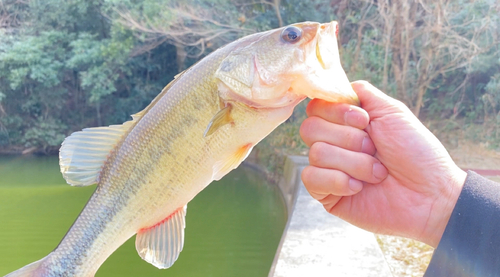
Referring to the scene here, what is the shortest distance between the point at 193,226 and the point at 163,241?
6.64 meters

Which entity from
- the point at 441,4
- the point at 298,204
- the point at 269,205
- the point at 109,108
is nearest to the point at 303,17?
the point at 441,4

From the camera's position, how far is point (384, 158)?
64.3 inches

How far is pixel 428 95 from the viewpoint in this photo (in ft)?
43.7

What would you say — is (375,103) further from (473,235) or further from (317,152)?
(473,235)

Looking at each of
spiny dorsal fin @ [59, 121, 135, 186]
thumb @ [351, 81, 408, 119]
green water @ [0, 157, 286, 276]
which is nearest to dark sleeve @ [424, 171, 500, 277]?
thumb @ [351, 81, 408, 119]

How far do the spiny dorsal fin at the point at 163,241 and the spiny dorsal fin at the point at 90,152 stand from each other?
302 mm

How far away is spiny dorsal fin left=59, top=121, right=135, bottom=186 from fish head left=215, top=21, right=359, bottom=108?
481 mm

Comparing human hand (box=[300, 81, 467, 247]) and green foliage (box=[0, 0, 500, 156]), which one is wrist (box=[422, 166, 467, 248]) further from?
green foliage (box=[0, 0, 500, 156])

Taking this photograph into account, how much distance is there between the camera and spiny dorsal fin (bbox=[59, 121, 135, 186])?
164cm

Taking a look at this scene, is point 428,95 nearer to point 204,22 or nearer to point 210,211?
point 204,22

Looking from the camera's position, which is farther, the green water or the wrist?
the green water

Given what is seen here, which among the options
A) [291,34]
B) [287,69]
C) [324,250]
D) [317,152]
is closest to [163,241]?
[317,152]

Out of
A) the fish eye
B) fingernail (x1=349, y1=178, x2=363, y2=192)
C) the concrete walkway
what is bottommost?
the concrete walkway

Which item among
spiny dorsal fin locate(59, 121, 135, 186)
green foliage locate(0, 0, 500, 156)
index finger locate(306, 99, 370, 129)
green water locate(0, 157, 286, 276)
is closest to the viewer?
index finger locate(306, 99, 370, 129)
